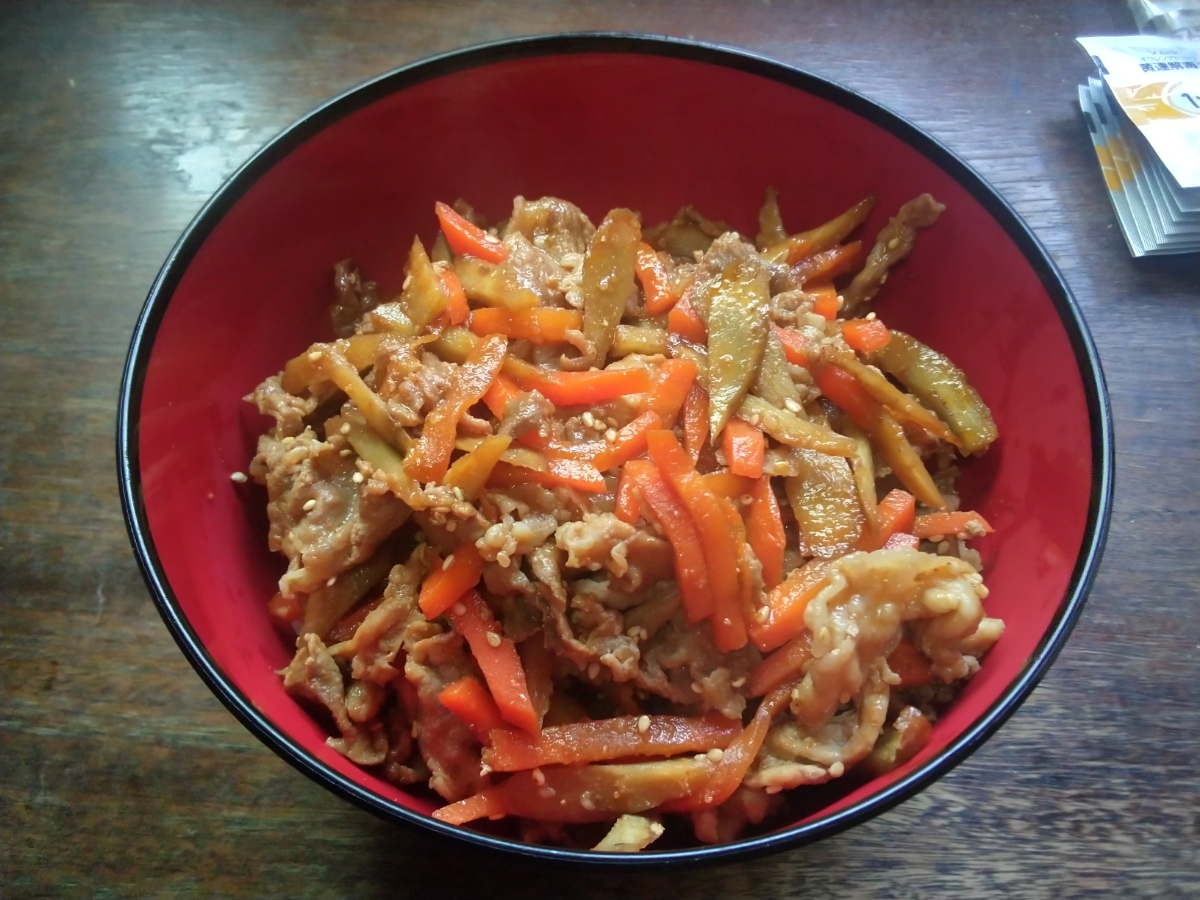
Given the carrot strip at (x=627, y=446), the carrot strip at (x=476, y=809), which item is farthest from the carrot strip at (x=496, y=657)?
the carrot strip at (x=627, y=446)

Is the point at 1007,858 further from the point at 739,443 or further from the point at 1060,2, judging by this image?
the point at 1060,2

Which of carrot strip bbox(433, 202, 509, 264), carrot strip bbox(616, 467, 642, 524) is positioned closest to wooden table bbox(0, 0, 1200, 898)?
carrot strip bbox(616, 467, 642, 524)

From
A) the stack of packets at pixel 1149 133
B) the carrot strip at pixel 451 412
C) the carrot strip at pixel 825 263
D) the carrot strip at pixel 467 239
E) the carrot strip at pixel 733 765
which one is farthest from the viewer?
the stack of packets at pixel 1149 133

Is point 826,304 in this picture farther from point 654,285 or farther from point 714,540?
point 714,540

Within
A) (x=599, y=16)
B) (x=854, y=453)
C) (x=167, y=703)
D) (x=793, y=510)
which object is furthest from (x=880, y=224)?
(x=167, y=703)

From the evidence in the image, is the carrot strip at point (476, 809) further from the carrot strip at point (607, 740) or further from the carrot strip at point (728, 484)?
the carrot strip at point (728, 484)
